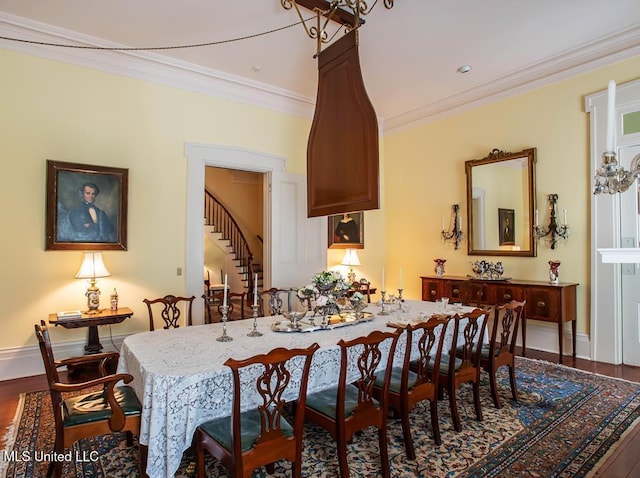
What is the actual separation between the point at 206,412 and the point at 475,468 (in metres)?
1.61

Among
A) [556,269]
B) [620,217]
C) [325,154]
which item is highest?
[325,154]

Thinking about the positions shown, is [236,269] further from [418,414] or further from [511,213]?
[418,414]

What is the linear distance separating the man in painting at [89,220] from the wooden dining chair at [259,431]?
9.98ft

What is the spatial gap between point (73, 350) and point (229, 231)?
225 inches

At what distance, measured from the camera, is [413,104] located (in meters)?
6.08

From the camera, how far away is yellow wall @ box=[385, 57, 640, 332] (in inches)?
178

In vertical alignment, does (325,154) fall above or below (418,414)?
above

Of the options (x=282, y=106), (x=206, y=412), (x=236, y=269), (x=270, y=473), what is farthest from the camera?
(x=236, y=269)

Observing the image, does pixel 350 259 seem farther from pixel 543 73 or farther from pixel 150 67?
pixel 150 67

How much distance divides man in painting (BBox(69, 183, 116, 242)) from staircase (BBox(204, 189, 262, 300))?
16.2ft

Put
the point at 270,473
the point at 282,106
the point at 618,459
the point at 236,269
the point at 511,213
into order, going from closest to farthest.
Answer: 1. the point at 618,459
2. the point at 270,473
3. the point at 511,213
4. the point at 282,106
5. the point at 236,269

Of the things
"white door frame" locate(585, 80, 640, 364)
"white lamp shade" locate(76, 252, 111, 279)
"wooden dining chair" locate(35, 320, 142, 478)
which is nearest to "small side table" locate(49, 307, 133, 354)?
"white lamp shade" locate(76, 252, 111, 279)

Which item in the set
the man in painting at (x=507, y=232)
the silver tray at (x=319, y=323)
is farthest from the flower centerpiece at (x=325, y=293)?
the man in painting at (x=507, y=232)

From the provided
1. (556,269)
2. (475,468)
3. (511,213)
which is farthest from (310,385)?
(511,213)
